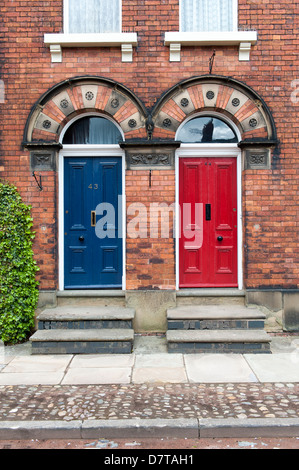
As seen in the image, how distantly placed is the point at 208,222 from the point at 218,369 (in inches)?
107

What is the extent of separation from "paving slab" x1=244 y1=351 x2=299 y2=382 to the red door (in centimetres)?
163

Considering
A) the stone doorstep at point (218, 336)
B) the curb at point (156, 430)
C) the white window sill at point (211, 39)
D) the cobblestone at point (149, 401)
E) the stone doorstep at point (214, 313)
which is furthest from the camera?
the white window sill at point (211, 39)

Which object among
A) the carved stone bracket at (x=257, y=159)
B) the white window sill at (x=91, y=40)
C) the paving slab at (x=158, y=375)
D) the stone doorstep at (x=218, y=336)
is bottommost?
the paving slab at (x=158, y=375)

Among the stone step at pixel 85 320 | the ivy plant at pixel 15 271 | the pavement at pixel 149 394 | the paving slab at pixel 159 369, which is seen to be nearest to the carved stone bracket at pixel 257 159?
the pavement at pixel 149 394

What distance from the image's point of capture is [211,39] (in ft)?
22.1

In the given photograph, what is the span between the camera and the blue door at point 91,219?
23.6 ft

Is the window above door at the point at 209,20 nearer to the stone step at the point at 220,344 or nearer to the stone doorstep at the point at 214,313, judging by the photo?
the stone doorstep at the point at 214,313

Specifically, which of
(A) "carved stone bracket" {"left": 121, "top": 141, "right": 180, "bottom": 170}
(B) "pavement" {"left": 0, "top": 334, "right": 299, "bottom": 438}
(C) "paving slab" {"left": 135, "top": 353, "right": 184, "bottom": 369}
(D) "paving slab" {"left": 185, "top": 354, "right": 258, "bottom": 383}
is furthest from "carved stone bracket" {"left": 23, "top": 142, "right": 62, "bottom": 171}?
(D) "paving slab" {"left": 185, "top": 354, "right": 258, "bottom": 383}

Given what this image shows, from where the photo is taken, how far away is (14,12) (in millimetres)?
6871

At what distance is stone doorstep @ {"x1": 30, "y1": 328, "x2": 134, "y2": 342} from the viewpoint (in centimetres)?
594

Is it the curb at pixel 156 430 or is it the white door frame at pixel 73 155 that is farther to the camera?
the white door frame at pixel 73 155

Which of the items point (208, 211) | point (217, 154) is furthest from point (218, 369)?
point (217, 154)

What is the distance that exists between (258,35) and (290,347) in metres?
5.12

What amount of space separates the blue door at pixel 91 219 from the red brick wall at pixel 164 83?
0.40 metres
